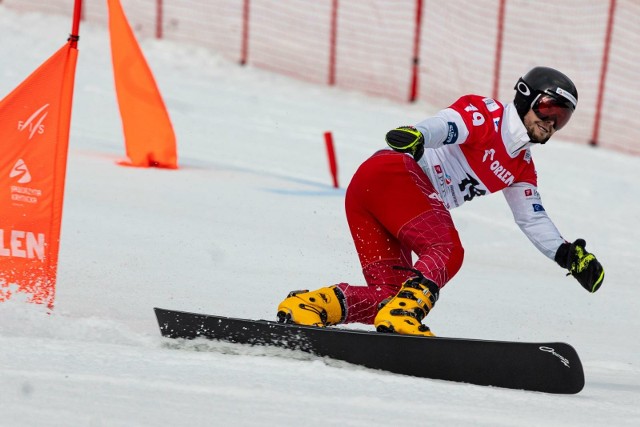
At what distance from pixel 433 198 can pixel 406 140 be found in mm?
499

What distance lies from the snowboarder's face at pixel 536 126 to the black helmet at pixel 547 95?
2cm

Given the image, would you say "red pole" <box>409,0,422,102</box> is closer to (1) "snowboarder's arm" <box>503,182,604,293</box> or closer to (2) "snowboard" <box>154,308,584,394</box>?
(1) "snowboarder's arm" <box>503,182,604,293</box>

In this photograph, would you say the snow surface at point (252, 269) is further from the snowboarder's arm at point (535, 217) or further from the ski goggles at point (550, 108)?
the ski goggles at point (550, 108)

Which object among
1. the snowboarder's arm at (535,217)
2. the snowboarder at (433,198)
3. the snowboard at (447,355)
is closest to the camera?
the snowboard at (447,355)

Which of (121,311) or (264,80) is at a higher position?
(121,311)

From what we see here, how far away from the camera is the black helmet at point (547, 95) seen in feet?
15.8

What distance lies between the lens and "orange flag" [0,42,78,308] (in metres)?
5.04

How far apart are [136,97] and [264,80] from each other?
7.01m

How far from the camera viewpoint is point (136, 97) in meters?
8.74

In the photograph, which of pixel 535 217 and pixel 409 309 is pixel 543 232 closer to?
pixel 535 217

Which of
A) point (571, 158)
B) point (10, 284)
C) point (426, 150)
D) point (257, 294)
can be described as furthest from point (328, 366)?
point (571, 158)

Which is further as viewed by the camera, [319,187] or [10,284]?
[319,187]

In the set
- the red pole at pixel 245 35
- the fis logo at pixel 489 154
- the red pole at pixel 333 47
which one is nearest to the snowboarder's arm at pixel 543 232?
the fis logo at pixel 489 154

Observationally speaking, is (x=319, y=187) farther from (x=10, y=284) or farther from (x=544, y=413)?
(x=544, y=413)
